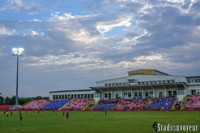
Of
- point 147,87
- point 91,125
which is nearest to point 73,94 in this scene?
point 147,87

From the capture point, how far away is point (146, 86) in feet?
304

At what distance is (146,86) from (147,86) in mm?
378

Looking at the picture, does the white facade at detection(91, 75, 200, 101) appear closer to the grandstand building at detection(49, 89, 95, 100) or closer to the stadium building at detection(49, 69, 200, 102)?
the stadium building at detection(49, 69, 200, 102)

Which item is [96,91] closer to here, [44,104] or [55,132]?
[44,104]

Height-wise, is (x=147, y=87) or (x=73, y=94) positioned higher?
(x=147, y=87)

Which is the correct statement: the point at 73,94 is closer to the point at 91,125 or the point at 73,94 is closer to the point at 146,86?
the point at 146,86

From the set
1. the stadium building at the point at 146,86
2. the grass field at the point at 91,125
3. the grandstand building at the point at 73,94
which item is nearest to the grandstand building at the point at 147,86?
the stadium building at the point at 146,86

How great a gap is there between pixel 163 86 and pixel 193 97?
11106 millimetres

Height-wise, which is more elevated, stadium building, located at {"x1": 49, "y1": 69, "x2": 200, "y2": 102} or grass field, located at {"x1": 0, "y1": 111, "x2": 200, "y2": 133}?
stadium building, located at {"x1": 49, "y1": 69, "x2": 200, "y2": 102}

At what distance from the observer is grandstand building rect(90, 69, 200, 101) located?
87.8 metres

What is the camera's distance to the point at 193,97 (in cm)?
8275

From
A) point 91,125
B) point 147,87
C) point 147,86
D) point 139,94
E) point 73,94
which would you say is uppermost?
point 147,86

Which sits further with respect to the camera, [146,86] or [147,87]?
[147,87]

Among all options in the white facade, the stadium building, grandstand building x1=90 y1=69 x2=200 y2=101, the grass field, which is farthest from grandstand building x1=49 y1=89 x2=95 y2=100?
the grass field
